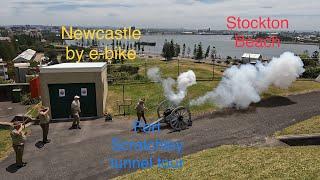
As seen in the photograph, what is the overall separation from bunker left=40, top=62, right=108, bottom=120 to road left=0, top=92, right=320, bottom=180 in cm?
120

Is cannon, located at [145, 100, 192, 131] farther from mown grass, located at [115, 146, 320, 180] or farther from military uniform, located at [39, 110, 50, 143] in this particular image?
military uniform, located at [39, 110, 50, 143]

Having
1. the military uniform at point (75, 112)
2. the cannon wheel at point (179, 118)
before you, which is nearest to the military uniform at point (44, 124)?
the military uniform at point (75, 112)

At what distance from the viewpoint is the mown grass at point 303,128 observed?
1581 cm

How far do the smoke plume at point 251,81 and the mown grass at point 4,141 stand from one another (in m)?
11.2

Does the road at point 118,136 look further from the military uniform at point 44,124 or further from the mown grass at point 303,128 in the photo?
the mown grass at point 303,128

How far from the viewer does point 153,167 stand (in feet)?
43.7

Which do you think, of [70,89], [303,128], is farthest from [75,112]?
[303,128]

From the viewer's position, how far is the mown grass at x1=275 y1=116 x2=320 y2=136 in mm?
15806

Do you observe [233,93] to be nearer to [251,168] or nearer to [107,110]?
[107,110]

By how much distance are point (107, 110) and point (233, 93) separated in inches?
330

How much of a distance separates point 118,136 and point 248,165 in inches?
318

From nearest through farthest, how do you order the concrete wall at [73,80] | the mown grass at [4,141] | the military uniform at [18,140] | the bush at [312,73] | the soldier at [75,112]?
the military uniform at [18,140], the mown grass at [4,141], the soldier at [75,112], the concrete wall at [73,80], the bush at [312,73]

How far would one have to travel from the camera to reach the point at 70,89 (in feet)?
69.6

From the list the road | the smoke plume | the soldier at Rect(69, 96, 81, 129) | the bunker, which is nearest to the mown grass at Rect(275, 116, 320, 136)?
the road
